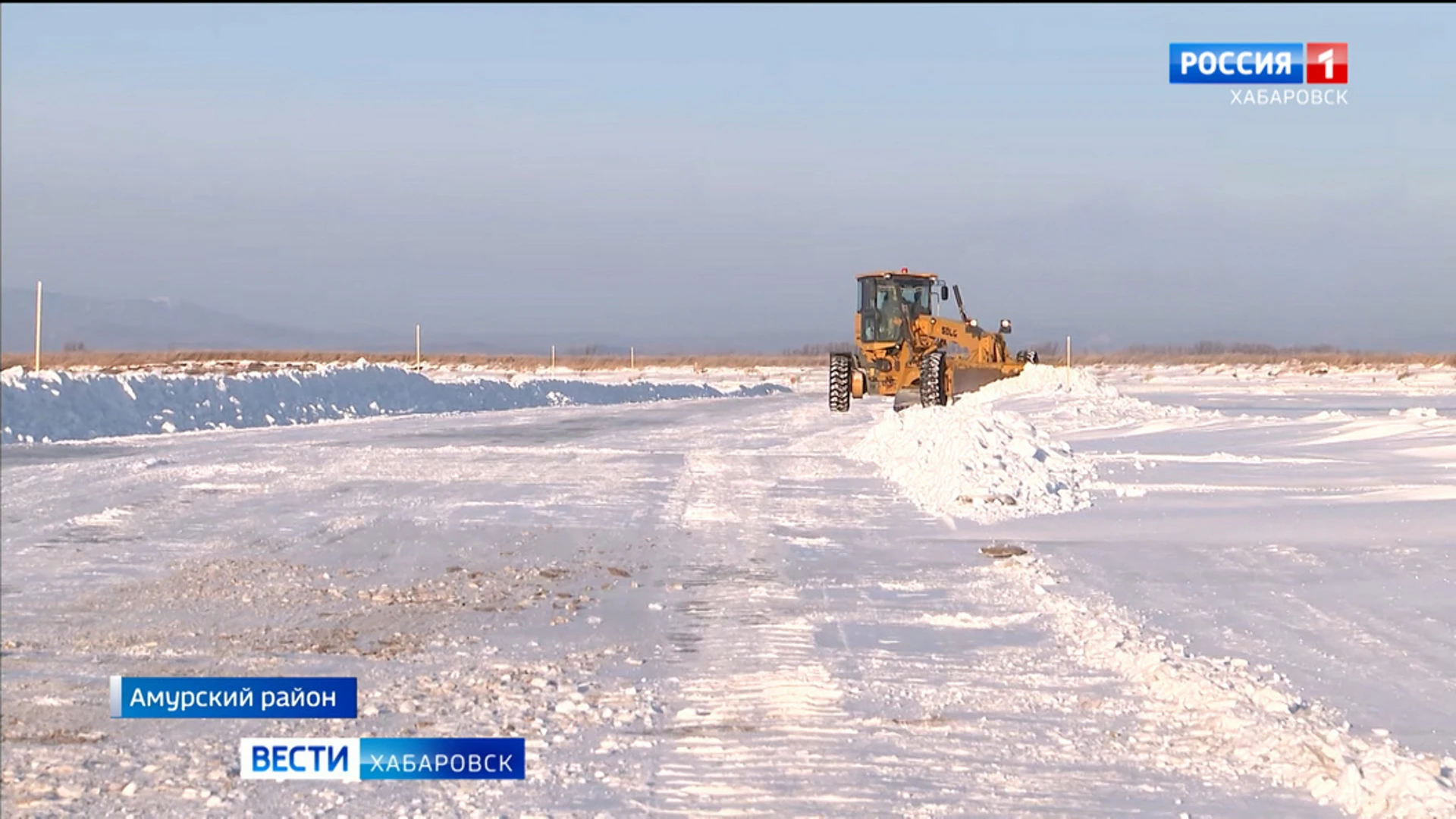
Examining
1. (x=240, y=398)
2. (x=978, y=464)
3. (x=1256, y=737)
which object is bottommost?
(x=1256, y=737)

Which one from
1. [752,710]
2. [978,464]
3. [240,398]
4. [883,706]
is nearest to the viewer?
[752,710]

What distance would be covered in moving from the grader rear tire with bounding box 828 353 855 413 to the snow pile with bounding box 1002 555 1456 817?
87.3ft

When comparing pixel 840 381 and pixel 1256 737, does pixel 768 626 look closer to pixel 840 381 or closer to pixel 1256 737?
pixel 1256 737

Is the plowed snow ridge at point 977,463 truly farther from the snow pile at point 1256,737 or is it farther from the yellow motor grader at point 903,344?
the yellow motor grader at point 903,344

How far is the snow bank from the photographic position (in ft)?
70.1

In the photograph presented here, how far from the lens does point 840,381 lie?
35.5 m

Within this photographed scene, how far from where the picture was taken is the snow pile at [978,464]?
15.4 meters

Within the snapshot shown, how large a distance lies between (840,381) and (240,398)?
45.4ft

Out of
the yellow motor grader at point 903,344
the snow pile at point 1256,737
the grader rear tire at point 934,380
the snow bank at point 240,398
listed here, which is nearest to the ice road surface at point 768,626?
the snow pile at point 1256,737

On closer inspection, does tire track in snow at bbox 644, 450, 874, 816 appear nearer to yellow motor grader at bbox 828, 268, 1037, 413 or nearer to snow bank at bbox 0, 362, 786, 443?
snow bank at bbox 0, 362, 786, 443

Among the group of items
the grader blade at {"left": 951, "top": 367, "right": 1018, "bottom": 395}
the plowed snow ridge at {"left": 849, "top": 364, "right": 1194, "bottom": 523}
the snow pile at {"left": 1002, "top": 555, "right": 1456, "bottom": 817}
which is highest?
the grader blade at {"left": 951, "top": 367, "right": 1018, "bottom": 395}

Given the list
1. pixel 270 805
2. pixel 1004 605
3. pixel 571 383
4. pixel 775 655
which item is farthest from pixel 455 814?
pixel 571 383

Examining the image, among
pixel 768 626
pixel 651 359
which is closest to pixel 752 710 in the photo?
pixel 768 626

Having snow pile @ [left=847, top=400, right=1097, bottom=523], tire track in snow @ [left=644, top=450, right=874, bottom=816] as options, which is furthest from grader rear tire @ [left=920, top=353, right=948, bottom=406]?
tire track in snow @ [left=644, top=450, right=874, bottom=816]
